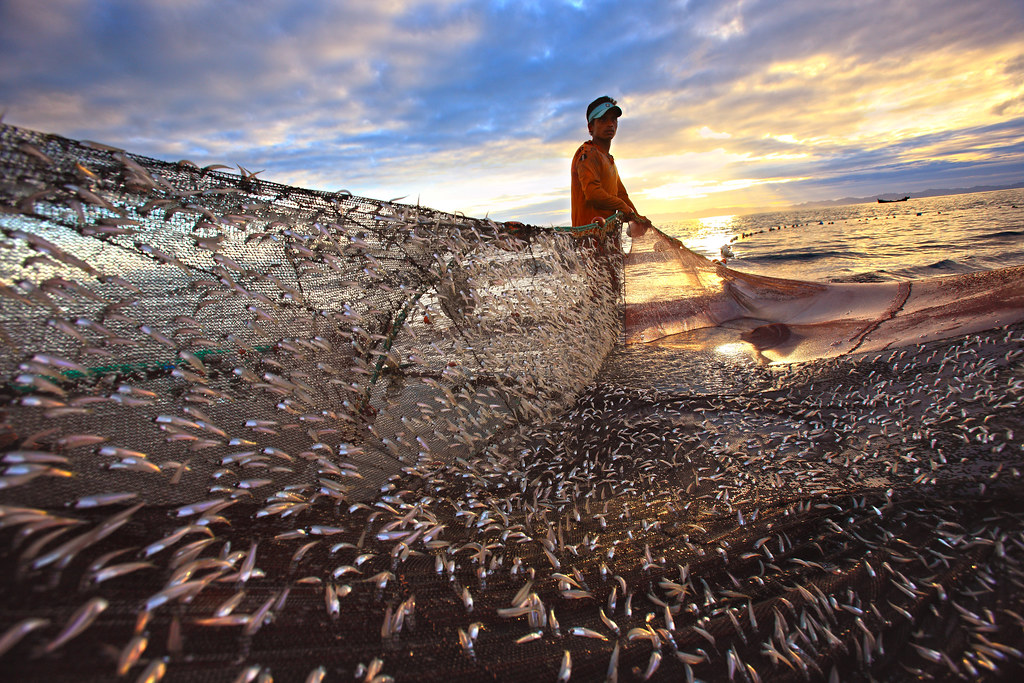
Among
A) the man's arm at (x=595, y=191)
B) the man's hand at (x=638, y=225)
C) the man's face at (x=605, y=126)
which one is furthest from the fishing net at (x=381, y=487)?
the man's face at (x=605, y=126)

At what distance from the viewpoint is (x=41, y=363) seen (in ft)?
5.12

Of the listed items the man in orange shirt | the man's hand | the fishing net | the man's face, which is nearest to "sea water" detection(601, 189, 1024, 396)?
the fishing net

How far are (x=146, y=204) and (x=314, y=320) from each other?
950 millimetres

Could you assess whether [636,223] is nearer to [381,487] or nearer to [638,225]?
[638,225]

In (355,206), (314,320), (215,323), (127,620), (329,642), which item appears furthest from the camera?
(355,206)

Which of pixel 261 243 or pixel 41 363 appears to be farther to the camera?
pixel 261 243

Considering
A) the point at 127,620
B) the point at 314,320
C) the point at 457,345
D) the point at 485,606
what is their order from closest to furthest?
the point at 127,620
the point at 485,606
the point at 314,320
the point at 457,345

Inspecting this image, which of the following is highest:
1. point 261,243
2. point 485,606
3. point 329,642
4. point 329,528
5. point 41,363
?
point 261,243

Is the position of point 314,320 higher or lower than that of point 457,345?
higher

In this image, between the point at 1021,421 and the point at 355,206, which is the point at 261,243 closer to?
the point at 355,206

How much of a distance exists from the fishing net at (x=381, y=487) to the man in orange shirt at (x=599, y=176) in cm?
329

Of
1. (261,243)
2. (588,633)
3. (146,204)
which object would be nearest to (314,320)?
(261,243)

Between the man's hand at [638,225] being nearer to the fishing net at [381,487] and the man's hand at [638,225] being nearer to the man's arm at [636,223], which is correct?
the man's arm at [636,223]

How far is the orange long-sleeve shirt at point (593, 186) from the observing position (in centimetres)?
637
